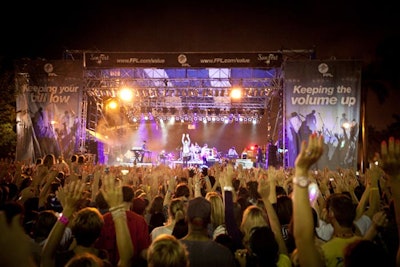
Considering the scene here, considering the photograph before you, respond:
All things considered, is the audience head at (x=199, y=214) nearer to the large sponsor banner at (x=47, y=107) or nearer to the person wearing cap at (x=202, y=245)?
the person wearing cap at (x=202, y=245)

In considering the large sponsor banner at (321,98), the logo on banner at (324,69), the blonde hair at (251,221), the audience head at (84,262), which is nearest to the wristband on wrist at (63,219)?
the audience head at (84,262)

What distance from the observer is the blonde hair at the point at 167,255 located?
1.91 metres

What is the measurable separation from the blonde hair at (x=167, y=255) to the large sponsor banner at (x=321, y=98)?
1293 centimetres

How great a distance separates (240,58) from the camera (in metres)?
15.0

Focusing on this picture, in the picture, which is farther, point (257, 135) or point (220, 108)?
point (257, 135)

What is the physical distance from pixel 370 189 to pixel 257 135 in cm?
2109

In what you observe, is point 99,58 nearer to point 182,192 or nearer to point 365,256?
point 182,192

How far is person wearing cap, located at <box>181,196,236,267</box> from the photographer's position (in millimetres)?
2500

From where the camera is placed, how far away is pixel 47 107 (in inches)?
625

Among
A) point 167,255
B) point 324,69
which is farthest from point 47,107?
point 167,255

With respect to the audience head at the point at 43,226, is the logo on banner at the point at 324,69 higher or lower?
higher

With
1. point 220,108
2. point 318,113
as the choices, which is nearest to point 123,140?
point 220,108

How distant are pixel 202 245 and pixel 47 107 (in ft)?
49.4

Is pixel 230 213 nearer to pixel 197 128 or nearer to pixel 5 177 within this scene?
pixel 5 177
